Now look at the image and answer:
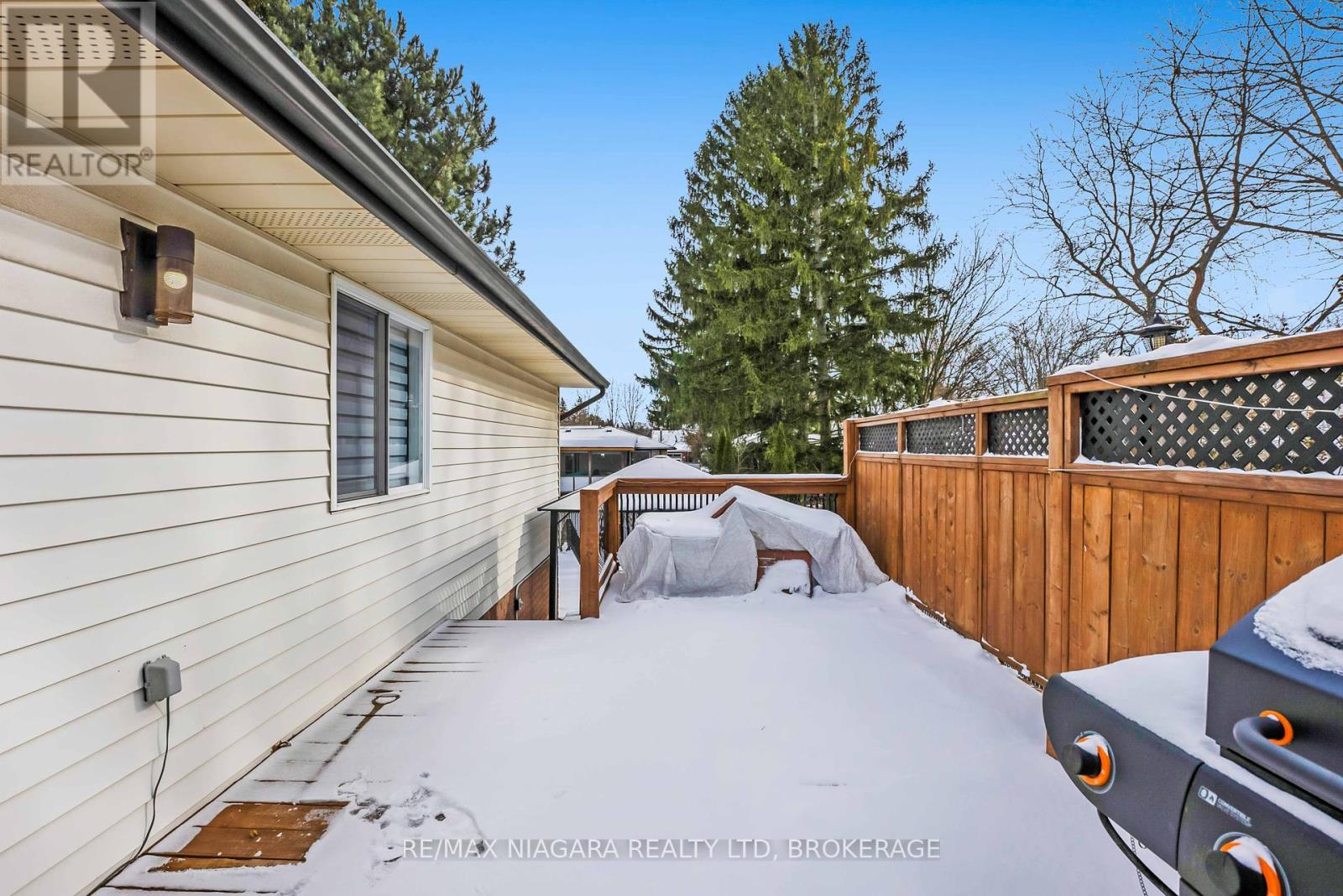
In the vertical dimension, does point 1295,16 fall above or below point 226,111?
above

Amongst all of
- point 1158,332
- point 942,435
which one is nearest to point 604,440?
point 942,435

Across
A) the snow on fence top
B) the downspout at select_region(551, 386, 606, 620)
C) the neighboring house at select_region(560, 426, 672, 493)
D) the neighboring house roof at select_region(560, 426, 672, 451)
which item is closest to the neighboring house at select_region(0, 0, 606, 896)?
the downspout at select_region(551, 386, 606, 620)

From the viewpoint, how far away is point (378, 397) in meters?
3.52

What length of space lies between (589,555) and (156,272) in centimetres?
299

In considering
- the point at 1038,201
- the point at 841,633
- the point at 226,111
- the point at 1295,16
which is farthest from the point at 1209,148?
the point at 226,111

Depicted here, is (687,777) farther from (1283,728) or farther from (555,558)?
(555,558)

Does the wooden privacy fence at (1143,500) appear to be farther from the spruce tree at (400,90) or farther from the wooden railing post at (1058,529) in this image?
the spruce tree at (400,90)

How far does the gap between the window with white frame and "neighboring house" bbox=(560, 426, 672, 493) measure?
15.7 m

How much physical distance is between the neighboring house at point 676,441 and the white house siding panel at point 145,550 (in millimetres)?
24033

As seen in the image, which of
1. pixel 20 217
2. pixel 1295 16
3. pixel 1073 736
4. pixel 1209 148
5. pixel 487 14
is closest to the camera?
pixel 1073 736

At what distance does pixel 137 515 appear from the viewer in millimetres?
1893

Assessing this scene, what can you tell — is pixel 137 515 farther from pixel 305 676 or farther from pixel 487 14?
pixel 487 14

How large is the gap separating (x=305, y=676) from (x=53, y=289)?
75.4 inches

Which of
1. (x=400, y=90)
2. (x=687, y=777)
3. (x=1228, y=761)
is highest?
(x=400, y=90)
